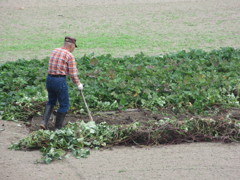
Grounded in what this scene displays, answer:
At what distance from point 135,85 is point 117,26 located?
979 centimetres

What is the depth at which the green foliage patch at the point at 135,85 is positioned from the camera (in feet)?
27.0

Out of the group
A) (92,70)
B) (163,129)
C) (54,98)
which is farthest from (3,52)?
(163,129)

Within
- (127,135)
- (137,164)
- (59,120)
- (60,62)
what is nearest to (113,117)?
(127,135)

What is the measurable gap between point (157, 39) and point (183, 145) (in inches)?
382

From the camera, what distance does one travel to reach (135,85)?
9039 millimetres

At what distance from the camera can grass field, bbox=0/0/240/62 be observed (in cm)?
1472

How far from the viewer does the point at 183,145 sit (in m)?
6.82

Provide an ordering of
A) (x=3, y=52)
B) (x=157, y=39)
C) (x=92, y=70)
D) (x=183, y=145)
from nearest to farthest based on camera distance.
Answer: (x=183, y=145), (x=92, y=70), (x=3, y=52), (x=157, y=39)

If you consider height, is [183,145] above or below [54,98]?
below

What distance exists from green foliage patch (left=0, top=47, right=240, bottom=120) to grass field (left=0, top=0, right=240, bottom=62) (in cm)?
295

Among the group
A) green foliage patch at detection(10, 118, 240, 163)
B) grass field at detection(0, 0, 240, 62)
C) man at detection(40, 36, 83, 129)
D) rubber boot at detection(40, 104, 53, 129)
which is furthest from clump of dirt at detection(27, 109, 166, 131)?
grass field at detection(0, 0, 240, 62)

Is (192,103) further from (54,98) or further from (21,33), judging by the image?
(21,33)

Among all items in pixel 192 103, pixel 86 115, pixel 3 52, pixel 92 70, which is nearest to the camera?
pixel 86 115

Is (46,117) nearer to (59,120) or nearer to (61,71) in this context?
(59,120)
